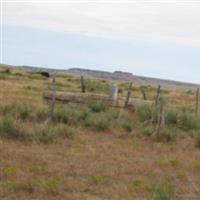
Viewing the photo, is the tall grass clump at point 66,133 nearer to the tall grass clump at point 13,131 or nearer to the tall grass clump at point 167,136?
the tall grass clump at point 13,131

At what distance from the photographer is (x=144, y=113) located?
24.0 m

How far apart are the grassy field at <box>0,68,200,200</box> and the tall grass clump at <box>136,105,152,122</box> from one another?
605mm

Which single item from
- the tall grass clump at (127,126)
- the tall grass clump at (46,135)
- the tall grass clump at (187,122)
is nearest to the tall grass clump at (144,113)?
the tall grass clump at (187,122)

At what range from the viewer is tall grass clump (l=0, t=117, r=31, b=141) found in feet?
53.6

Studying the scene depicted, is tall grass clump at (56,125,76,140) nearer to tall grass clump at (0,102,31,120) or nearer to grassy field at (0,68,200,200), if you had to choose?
grassy field at (0,68,200,200)

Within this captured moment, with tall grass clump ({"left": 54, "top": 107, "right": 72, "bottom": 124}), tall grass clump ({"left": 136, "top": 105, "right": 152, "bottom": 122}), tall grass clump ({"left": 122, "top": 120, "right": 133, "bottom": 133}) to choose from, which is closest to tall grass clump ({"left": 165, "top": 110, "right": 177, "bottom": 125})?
tall grass clump ({"left": 136, "top": 105, "right": 152, "bottom": 122})

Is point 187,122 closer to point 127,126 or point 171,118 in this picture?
point 171,118

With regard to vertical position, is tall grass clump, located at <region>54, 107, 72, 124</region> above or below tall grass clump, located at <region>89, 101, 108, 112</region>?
above

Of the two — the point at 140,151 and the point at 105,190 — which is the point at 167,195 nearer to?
the point at 105,190

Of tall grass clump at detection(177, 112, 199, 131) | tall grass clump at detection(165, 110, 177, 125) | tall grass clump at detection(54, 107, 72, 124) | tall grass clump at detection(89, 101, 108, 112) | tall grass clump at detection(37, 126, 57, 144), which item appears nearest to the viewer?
tall grass clump at detection(37, 126, 57, 144)

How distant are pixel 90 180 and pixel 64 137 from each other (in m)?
5.44

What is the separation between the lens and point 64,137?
17.3 m

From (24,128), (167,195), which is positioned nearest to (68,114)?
(24,128)

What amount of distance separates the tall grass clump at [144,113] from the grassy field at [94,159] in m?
0.60
